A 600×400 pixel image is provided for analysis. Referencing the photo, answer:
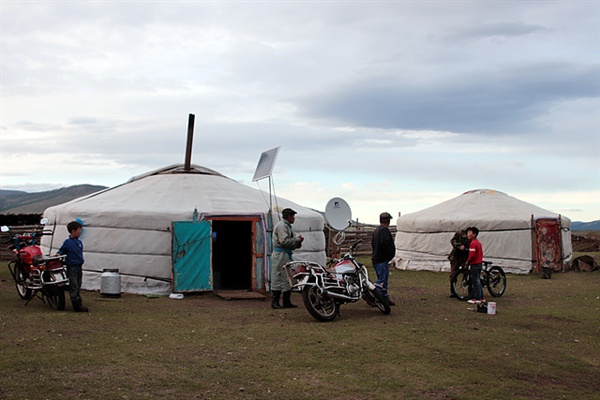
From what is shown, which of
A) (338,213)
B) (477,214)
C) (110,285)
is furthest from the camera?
(477,214)

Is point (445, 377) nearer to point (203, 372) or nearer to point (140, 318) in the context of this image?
point (203, 372)

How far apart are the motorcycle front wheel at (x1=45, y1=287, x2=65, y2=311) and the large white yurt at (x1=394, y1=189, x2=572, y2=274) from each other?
9.96 metres

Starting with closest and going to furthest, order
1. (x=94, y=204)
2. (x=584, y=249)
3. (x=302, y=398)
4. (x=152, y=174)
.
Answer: (x=302, y=398), (x=94, y=204), (x=152, y=174), (x=584, y=249)

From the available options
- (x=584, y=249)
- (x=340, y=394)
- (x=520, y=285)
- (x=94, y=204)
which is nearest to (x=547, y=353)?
(x=340, y=394)

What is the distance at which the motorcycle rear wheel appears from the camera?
25.8 feet

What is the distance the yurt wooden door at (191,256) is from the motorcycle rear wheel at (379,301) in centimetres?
324

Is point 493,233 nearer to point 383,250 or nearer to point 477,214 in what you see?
point 477,214

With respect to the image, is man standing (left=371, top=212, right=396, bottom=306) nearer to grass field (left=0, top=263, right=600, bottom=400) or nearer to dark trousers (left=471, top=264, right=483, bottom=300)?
grass field (left=0, top=263, right=600, bottom=400)

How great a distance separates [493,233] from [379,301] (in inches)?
318

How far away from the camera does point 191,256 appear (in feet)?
33.1

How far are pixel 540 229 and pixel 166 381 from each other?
12.4m

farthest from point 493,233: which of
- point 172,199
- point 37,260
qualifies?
point 37,260

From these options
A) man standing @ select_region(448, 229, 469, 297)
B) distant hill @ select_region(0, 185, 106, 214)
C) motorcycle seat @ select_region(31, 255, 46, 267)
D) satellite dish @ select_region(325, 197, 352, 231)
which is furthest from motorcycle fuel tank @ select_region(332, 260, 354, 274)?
distant hill @ select_region(0, 185, 106, 214)

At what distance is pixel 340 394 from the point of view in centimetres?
438
